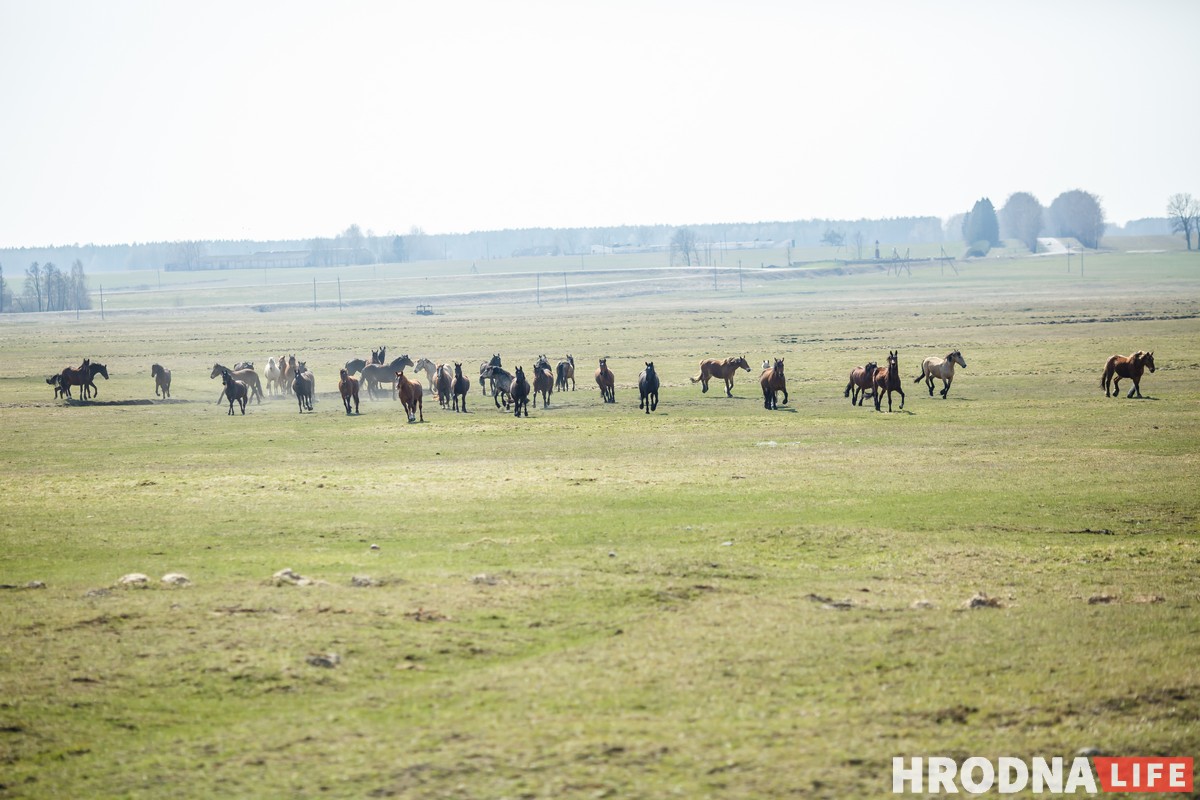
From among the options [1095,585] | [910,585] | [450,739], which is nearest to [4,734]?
[450,739]

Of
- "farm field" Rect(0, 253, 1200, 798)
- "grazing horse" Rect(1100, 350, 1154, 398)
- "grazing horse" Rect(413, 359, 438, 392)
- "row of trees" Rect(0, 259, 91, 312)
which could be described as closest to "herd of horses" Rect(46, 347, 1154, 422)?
"grazing horse" Rect(1100, 350, 1154, 398)

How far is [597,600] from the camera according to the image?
1364cm

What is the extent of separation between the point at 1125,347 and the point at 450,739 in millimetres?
50409

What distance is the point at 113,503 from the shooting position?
20.8 metres

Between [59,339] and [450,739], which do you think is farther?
[59,339]

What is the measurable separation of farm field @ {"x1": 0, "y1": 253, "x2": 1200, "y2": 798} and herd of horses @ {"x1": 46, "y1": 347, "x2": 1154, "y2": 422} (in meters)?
1.36

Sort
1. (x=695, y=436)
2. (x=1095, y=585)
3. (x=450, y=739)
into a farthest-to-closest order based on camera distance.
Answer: (x=695, y=436) < (x=1095, y=585) < (x=450, y=739)

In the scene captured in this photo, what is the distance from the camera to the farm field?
938 centimetres

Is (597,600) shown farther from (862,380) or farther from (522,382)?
(862,380)

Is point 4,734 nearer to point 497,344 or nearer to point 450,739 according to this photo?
point 450,739

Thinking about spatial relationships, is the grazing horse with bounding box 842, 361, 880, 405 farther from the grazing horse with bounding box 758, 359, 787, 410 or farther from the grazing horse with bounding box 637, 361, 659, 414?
the grazing horse with bounding box 637, 361, 659, 414

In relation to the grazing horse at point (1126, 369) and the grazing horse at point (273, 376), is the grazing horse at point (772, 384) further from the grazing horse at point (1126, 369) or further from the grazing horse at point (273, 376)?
the grazing horse at point (273, 376)

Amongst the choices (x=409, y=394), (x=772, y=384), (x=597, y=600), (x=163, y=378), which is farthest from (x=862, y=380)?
(x=163, y=378)

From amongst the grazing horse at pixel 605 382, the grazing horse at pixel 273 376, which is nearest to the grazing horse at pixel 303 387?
the grazing horse at pixel 273 376
